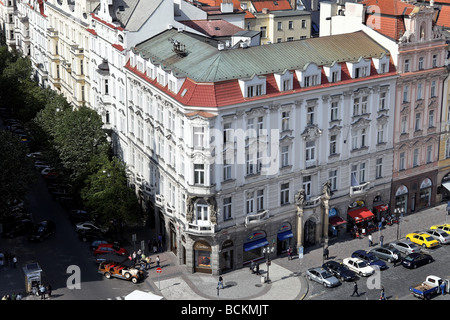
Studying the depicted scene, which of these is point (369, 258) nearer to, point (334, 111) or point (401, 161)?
point (401, 161)

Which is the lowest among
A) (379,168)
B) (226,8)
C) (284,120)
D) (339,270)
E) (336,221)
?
(339,270)

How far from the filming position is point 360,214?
97.0 m

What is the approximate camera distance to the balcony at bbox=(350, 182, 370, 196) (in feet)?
314

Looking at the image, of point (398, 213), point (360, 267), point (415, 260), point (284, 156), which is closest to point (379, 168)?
point (398, 213)

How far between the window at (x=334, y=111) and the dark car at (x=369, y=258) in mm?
17025

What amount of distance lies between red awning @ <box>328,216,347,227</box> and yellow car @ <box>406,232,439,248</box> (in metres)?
9.17

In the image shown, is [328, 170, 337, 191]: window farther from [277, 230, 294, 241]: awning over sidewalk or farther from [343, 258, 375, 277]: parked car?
[343, 258, 375, 277]: parked car

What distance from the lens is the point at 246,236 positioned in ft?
287

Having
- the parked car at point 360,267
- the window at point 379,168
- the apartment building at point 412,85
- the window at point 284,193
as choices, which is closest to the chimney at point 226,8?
the apartment building at point 412,85

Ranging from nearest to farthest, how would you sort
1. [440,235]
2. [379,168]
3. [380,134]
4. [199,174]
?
[199,174], [440,235], [380,134], [379,168]

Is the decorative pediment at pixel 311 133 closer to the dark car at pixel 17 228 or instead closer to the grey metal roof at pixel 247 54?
the grey metal roof at pixel 247 54

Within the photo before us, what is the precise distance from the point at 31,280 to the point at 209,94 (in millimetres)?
29146

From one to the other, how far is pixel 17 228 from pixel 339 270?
4382 centimetres

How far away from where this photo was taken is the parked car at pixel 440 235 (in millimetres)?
94688
